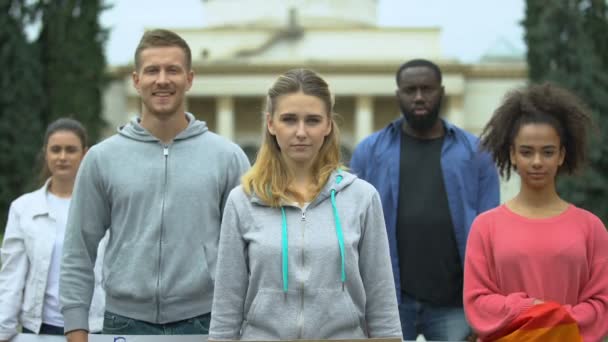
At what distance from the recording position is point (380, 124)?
46906 millimetres

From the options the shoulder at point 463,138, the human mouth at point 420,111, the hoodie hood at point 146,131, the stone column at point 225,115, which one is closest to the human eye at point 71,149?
the hoodie hood at point 146,131

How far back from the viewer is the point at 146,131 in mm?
4453

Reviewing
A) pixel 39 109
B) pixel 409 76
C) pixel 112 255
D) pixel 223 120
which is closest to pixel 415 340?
pixel 409 76

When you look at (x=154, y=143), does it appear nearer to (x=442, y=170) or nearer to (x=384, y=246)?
(x=384, y=246)

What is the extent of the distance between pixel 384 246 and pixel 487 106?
41881mm

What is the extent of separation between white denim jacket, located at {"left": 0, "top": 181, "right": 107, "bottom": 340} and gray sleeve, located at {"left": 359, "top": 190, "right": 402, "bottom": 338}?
2.22 metres

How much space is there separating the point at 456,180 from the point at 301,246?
217cm

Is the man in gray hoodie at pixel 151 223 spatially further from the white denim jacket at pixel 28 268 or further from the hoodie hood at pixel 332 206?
the white denim jacket at pixel 28 268

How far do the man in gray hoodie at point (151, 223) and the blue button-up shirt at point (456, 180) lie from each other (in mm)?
1433

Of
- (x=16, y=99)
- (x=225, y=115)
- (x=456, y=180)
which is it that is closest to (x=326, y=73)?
(x=225, y=115)

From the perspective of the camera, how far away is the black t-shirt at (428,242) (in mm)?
Result: 5453

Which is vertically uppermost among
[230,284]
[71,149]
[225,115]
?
[71,149]

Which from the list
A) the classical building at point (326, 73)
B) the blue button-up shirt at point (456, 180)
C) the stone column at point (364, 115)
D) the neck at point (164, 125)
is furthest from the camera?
the stone column at point (364, 115)

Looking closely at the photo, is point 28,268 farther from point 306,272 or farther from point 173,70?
point 306,272
